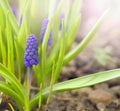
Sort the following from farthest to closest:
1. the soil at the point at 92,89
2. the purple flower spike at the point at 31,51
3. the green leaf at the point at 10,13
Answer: the soil at the point at 92,89, the green leaf at the point at 10,13, the purple flower spike at the point at 31,51

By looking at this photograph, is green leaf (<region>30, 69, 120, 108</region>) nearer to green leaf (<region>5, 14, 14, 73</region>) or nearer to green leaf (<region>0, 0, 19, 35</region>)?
green leaf (<region>5, 14, 14, 73</region>)

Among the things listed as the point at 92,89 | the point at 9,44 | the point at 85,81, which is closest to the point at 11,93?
the point at 9,44

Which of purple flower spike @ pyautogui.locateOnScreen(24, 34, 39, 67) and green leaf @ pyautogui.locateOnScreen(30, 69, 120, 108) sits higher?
purple flower spike @ pyautogui.locateOnScreen(24, 34, 39, 67)

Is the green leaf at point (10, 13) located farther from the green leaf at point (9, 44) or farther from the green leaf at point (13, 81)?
the green leaf at point (13, 81)

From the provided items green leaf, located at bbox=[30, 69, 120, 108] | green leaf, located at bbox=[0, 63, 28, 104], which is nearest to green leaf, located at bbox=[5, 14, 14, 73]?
green leaf, located at bbox=[0, 63, 28, 104]

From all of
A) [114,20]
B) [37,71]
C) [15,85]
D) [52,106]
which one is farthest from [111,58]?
[15,85]

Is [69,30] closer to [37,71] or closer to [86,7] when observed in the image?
[37,71]

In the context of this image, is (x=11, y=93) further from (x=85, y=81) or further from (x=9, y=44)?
(x=85, y=81)

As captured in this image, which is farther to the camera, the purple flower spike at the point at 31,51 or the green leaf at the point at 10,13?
the green leaf at the point at 10,13

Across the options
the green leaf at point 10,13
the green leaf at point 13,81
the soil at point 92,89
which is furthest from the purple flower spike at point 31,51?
the soil at point 92,89
